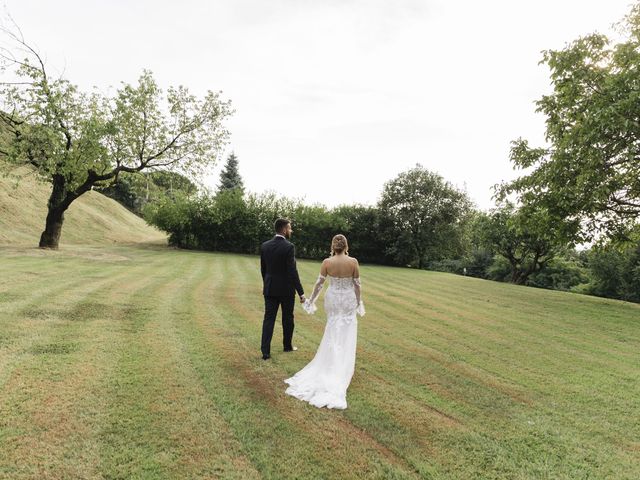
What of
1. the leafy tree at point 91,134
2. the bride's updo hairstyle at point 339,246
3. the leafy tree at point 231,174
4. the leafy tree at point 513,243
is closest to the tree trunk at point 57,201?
the leafy tree at point 91,134

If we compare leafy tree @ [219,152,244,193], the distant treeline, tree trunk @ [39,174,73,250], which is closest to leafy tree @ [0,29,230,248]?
tree trunk @ [39,174,73,250]

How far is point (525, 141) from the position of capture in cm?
1883

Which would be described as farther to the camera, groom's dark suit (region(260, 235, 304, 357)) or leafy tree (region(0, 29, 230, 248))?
leafy tree (region(0, 29, 230, 248))

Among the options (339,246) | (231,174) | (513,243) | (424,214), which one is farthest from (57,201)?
(231,174)

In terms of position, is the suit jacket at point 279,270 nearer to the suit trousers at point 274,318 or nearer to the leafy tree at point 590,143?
the suit trousers at point 274,318

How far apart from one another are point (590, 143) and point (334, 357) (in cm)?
1351

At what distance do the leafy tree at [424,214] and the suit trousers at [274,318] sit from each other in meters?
37.0

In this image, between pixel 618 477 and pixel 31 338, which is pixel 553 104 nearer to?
pixel 618 477

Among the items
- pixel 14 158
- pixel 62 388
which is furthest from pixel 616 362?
pixel 14 158

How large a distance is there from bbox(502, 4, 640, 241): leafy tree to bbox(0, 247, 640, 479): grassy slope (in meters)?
6.91

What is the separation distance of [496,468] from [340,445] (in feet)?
5.60

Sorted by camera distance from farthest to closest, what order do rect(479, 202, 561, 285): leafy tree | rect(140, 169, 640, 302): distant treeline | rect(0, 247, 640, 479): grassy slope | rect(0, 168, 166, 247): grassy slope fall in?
rect(140, 169, 640, 302): distant treeline < rect(479, 202, 561, 285): leafy tree < rect(0, 168, 166, 247): grassy slope < rect(0, 247, 640, 479): grassy slope

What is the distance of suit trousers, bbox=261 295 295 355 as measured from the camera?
23.8ft

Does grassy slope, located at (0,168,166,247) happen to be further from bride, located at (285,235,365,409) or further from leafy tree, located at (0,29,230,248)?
bride, located at (285,235,365,409)
